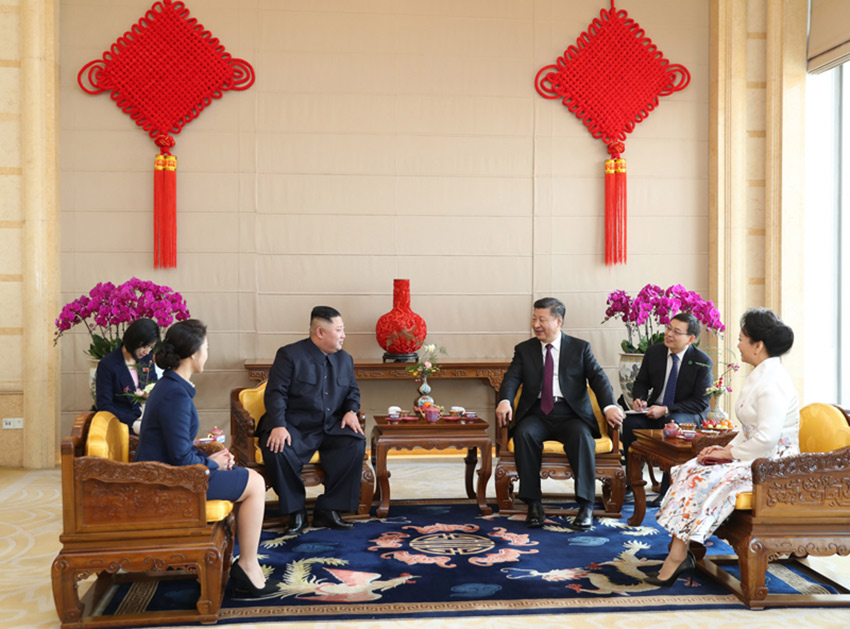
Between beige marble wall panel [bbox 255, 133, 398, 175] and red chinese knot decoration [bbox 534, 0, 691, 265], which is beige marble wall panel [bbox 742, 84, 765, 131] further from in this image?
beige marble wall panel [bbox 255, 133, 398, 175]

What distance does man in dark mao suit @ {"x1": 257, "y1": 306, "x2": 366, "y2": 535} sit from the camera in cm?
493

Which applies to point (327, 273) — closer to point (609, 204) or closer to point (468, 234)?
point (468, 234)

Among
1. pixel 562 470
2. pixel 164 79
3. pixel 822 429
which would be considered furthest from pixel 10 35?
pixel 822 429

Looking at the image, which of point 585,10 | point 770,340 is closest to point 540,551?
point 770,340

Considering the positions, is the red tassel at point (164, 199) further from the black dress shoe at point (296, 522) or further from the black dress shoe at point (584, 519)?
the black dress shoe at point (584, 519)

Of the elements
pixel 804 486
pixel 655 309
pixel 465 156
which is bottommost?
pixel 804 486

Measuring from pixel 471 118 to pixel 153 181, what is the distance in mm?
2762

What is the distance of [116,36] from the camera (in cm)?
691

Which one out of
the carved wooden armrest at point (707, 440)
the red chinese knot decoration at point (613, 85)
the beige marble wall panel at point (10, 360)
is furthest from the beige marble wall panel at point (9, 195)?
the carved wooden armrest at point (707, 440)

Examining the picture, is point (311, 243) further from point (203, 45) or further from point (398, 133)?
point (203, 45)

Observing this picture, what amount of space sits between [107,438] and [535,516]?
2531 millimetres

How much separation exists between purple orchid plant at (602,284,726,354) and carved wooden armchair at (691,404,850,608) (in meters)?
2.76

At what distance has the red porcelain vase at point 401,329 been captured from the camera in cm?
678

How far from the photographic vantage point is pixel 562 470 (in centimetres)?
516
